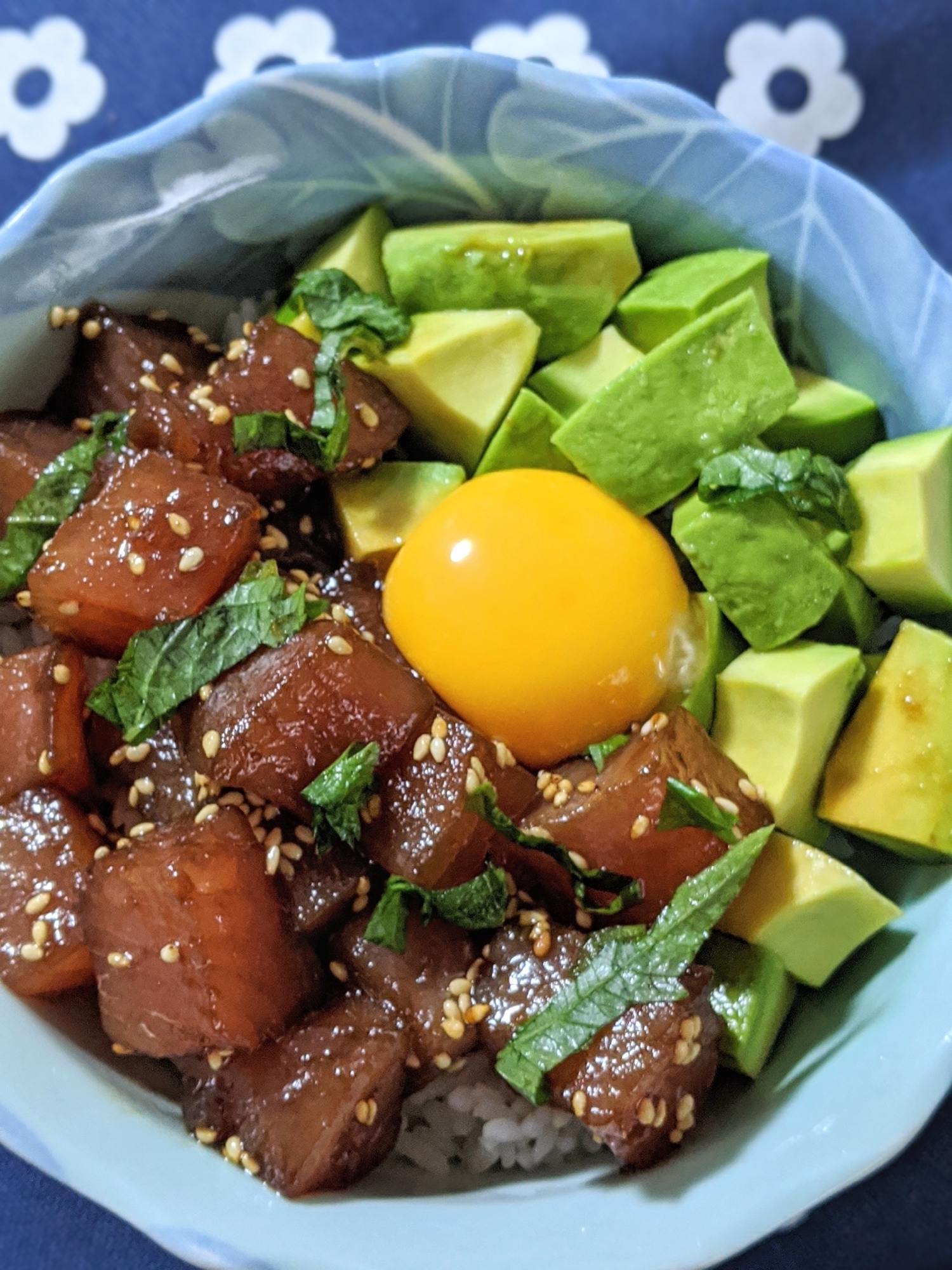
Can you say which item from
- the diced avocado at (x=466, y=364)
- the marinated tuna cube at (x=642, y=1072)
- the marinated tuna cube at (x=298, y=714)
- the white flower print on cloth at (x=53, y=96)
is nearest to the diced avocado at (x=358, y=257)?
the diced avocado at (x=466, y=364)

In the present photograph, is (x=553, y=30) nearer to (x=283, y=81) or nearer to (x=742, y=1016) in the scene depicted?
(x=283, y=81)

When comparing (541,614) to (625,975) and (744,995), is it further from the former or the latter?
(744,995)

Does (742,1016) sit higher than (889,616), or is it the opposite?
(889,616)

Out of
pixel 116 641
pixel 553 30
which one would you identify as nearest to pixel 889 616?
pixel 116 641

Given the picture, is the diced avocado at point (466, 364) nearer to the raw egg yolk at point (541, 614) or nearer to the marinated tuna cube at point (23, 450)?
the raw egg yolk at point (541, 614)

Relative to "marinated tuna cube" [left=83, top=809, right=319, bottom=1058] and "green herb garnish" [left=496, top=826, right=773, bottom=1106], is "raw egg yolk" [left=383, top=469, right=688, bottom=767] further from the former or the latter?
"marinated tuna cube" [left=83, top=809, right=319, bottom=1058]
